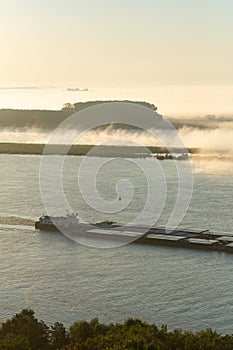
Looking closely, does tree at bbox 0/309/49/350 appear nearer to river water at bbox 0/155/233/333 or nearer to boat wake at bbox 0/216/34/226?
river water at bbox 0/155/233/333

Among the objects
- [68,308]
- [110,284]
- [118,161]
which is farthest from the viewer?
[118,161]

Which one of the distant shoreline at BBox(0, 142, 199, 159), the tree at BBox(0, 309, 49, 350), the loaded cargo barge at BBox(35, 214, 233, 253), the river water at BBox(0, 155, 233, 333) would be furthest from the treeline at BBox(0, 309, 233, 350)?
the distant shoreline at BBox(0, 142, 199, 159)

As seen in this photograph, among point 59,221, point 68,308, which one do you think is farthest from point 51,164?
point 68,308

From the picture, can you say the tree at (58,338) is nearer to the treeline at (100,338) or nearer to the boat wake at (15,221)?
the treeline at (100,338)

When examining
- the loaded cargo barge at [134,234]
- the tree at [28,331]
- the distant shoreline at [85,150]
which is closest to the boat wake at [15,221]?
the loaded cargo barge at [134,234]

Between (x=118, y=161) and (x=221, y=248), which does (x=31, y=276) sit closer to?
(x=221, y=248)

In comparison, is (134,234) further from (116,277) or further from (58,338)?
(58,338)
